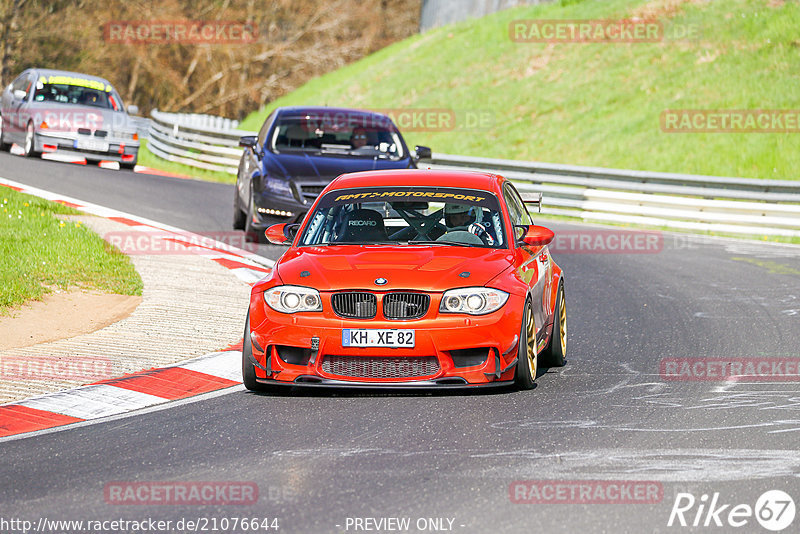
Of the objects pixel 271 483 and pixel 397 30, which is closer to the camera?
pixel 271 483

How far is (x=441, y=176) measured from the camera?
965 centimetres

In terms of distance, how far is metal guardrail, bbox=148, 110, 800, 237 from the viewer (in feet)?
68.4

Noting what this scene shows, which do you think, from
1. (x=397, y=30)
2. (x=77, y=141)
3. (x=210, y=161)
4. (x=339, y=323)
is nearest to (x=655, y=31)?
(x=210, y=161)

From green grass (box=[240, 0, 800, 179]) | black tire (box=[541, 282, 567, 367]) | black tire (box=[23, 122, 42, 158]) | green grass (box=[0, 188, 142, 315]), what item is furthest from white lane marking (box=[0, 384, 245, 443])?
green grass (box=[240, 0, 800, 179])

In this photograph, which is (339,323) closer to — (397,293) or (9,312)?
(397,293)

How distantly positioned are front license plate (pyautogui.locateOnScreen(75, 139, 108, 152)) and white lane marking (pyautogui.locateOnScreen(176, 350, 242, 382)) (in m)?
15.6

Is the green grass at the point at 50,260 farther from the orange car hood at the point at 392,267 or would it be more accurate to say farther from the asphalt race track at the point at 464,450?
the asphalt race track at the point at 464,450

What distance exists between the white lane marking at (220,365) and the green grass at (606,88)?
19.6 metres

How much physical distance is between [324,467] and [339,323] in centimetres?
162

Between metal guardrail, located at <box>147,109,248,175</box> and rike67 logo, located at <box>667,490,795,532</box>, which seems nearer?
rike67 logo, located at <box>667,490,795,532</box>

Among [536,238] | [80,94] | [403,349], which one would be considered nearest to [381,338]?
[403,349]

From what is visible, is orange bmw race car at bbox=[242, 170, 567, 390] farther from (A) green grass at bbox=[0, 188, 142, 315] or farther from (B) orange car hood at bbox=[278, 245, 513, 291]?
(A) green grass at bbox=[0, 188, 142, 315]

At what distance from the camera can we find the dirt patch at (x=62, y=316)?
1005 centimetres

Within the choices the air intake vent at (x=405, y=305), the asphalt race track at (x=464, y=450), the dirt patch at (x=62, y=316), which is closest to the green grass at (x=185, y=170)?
the dirt patch at (x=62, y=316)
